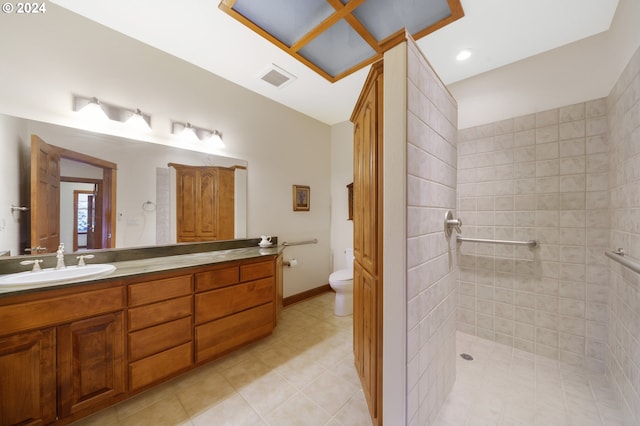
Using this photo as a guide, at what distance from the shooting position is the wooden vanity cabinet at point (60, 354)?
105 cm

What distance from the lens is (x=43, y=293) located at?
111 centimetres

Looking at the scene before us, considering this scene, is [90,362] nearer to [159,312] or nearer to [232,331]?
[159,312]

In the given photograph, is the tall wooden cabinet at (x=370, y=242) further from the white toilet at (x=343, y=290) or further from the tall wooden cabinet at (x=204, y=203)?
the tall wooden cabinet at (x=204, y=203)

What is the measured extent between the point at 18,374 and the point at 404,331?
1831 mm

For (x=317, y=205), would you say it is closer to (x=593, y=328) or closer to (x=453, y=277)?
(x=453, y=277)

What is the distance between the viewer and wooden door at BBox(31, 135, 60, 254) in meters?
1.43

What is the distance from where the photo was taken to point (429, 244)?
110 centimetres

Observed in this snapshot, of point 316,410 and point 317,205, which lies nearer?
point 316,410

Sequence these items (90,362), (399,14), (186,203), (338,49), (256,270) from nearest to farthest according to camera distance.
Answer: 1. (90,362)
2. (399,14)
3. (338,49)
4. (256,270)
5. (186,203)

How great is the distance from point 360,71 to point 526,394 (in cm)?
281

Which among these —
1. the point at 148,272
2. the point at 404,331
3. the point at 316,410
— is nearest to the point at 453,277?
the point at 404,331

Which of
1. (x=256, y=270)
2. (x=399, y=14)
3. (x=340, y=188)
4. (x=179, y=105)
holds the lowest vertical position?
(x=256, y=270)

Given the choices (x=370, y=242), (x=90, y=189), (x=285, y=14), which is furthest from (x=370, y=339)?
(x=90, y=189)

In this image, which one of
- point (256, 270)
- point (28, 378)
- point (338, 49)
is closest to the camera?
point (28, 378)
